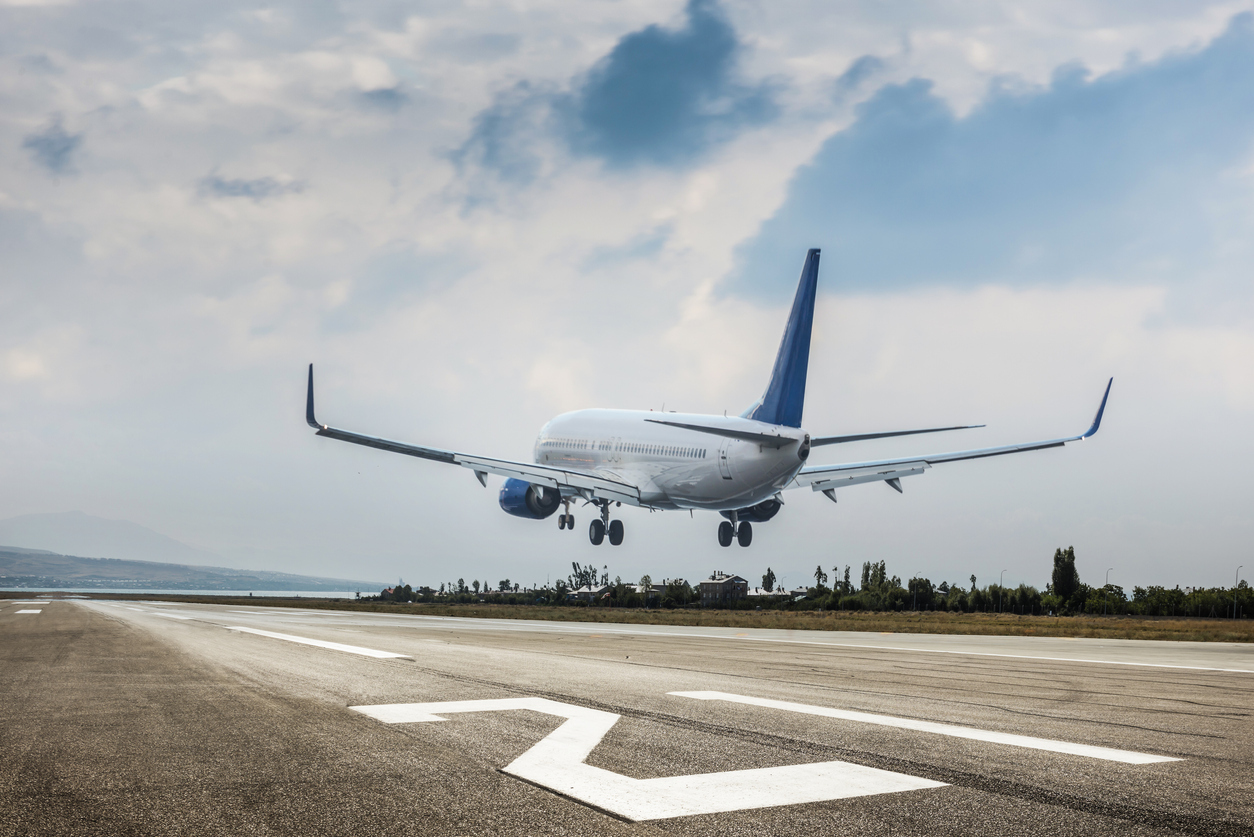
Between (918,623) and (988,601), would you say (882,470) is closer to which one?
(918,623)

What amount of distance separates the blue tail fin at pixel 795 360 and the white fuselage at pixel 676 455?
46.2 inches

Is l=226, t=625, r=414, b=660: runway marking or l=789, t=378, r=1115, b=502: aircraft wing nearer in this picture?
l=226, t=625, r=414, b=660: runway marking

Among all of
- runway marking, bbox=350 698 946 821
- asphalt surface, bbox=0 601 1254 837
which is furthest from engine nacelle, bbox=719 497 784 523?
runway marking, bbox=350 698 946 821

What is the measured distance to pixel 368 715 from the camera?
6500 mm

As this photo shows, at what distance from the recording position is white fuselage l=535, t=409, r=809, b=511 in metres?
43.0

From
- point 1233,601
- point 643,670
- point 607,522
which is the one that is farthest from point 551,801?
point 1233,601

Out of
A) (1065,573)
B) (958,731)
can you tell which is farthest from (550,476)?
(1065,573)

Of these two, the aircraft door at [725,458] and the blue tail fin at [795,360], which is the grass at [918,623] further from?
the blue tail fin at [795,360]

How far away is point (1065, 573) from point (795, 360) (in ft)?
323

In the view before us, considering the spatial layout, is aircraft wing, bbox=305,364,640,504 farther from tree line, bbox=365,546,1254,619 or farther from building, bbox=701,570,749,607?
building, bbox=701,570,749,607

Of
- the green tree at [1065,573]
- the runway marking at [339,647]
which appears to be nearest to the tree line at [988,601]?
the green tree at [1065,573]

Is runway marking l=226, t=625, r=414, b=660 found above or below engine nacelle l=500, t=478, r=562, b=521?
below

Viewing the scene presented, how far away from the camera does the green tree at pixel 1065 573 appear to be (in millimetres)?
123062

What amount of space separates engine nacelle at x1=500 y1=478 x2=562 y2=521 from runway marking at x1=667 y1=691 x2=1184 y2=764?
154ft
